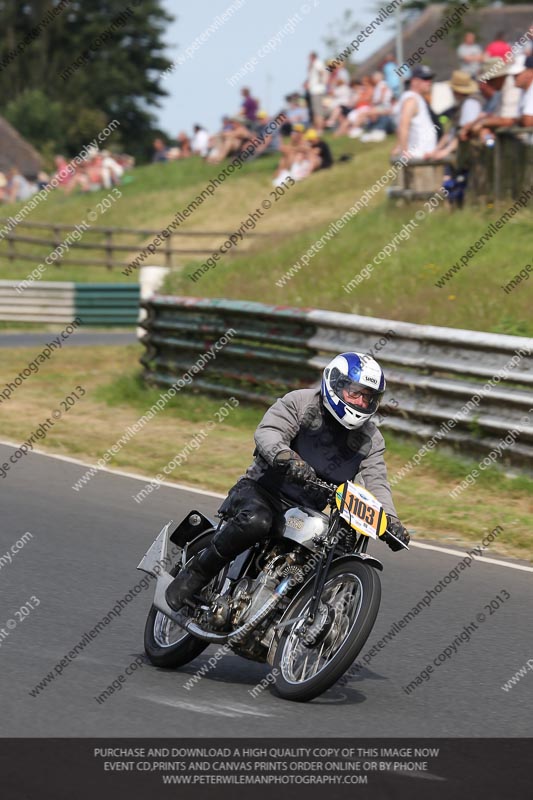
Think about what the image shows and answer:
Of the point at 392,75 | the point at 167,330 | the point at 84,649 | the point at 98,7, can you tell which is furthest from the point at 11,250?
the point at 98,7

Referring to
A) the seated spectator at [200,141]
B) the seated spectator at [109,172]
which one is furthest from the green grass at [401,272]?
the seated spectator at [109,172]

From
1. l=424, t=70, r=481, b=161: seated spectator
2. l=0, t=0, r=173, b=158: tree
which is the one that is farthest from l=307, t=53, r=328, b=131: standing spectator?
l=0, t=0, r=173, b=158: tree

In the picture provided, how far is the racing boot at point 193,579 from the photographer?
668 cm

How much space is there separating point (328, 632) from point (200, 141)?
3421 cm

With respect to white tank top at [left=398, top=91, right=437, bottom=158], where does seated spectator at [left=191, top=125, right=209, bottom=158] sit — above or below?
below

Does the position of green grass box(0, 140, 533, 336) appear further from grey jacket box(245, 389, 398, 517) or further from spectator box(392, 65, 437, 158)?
grey jacket box(245, 389, 398, 517)

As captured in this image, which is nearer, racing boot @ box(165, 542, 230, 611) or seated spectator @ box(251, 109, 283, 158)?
racing boot @ box(165, 542, 230, 611)

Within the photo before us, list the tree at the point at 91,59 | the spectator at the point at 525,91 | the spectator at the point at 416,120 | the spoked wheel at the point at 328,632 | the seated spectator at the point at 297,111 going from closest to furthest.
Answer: the spoked wheel at the point at 328,632 → the spectator at the point at 525,91 → the spectator at the point at 416,120 → the seated spectator at the point at 297,111 → the tree at the point at 91,59

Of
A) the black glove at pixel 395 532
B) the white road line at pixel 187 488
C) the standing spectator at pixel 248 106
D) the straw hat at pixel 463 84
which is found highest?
the black glove at pixel 395 532

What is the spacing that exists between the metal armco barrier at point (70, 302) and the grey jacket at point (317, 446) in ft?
65.5

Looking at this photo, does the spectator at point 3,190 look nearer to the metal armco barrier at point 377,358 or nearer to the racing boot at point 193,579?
the metal armco barrier at point 377,358

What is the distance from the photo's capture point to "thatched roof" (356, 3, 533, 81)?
50.0 metres

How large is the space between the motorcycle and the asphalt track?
16 centimetres

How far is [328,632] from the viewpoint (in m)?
6.09
